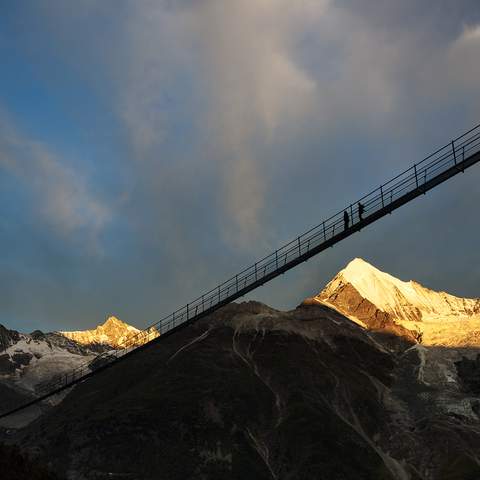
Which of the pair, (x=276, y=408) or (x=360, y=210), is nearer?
(x=360, y=210)

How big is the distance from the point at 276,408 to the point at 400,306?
77537 millimetres

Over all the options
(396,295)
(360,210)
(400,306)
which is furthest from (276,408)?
(396,295)

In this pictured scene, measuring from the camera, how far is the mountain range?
3196 inches

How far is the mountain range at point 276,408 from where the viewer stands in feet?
266

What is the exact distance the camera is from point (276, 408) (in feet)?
312

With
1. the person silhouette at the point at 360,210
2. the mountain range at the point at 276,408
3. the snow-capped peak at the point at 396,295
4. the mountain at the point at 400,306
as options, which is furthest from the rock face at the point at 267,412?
the person silhouette at the point at 360,210

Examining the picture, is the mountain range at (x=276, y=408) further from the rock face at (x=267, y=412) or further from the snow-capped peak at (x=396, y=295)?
the snow-capped peak at (x=396, y=295)

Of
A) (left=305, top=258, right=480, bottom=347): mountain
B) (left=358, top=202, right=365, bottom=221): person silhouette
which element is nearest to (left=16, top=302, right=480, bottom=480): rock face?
(left=305, top=258, right=480, bottom=347): mountain

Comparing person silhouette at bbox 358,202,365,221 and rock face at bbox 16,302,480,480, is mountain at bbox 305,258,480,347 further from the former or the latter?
person silhouette at bbox 358,202,365,221

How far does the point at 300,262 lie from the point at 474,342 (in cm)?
9691

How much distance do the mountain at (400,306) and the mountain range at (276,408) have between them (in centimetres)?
184

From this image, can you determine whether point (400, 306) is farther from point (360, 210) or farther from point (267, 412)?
point (360, 210)

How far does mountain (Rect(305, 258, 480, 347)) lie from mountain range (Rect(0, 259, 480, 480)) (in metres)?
1.84

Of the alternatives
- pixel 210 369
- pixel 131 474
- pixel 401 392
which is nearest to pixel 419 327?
pixel 401 392
